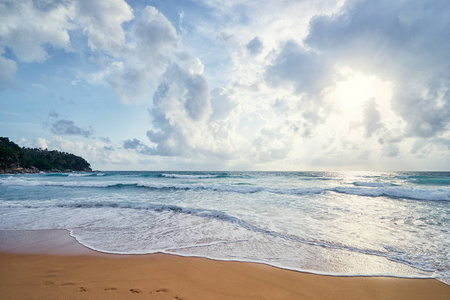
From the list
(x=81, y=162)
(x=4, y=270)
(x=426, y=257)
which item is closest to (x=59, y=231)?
(x=4, y=270)

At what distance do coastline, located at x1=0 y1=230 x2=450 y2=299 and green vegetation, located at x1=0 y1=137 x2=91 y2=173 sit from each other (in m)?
85.8

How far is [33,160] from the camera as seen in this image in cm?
7350

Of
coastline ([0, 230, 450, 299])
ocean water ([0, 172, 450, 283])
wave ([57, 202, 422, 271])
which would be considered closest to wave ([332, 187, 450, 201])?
ocean water ([0, 172, 450, 283])

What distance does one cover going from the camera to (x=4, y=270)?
12.6 feet

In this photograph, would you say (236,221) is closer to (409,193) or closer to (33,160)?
(409,193)

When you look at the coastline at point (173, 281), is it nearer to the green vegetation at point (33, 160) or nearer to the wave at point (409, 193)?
the wave at point (409, 193)

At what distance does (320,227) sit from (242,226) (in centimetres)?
277

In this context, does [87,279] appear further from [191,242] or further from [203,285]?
[191,242]

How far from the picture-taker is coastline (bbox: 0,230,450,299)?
304 centimetres

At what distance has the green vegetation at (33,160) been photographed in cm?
6241

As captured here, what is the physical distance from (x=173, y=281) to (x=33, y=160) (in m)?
100

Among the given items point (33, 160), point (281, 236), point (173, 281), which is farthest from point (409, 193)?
point (33, 160)

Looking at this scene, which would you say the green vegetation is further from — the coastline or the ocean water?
the coastline

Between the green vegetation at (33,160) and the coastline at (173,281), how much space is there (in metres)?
85.8
